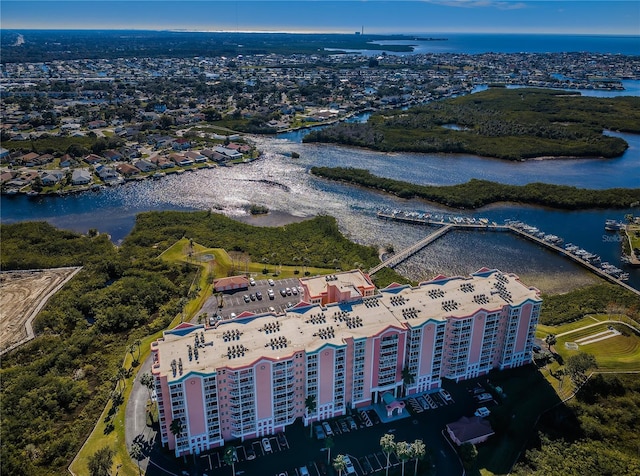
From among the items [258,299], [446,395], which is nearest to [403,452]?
[446,395]

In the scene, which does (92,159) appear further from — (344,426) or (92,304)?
(344,426)

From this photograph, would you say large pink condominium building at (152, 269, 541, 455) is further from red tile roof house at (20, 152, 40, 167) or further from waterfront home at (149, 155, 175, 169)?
red tile roof house at (20, 152, 40, 167)

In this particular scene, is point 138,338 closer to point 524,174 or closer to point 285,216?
point 285,216

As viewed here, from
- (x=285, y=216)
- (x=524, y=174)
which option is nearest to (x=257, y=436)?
(x=285, y=216)

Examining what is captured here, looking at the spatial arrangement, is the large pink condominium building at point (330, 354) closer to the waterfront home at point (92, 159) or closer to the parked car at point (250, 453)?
the parked car at point (250, 453)

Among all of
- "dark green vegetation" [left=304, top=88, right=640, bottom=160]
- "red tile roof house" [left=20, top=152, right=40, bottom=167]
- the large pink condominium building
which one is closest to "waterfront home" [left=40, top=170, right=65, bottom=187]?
"red tile roof house" [left=20, top=152, right=40, bottom=167]

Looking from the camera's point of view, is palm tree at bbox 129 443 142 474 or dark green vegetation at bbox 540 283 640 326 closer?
palm tree at bbox 129 443 142 474
